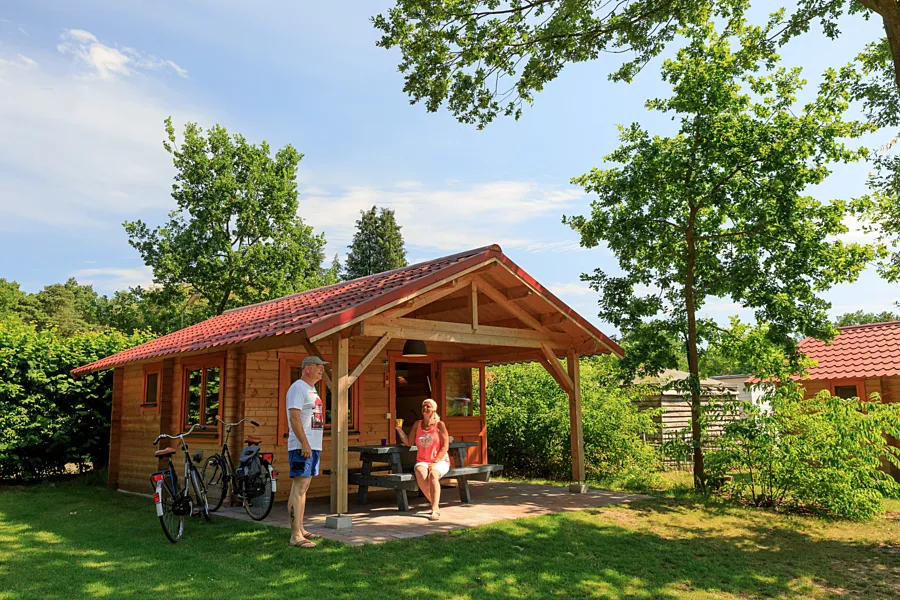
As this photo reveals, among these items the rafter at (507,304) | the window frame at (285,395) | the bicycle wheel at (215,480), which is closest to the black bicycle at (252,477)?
the bicycle wheel at (215,480)

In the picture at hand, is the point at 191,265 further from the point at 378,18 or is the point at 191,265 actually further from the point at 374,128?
the point at 378,18

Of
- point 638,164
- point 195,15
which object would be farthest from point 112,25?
point 638,164

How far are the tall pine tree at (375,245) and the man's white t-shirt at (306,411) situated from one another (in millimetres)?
37441

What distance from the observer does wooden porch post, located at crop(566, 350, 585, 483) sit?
10797 mm

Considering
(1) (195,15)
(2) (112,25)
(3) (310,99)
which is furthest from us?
(3) (310,99)

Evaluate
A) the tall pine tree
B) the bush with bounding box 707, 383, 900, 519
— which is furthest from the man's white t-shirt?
the tall pine tree

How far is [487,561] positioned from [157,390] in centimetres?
804

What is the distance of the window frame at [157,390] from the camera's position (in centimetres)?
1179

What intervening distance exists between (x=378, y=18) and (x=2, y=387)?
10.2m

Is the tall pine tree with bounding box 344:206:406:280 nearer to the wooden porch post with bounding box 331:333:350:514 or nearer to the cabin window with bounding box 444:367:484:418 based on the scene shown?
the cabin window with bounding box 444:367:484:418

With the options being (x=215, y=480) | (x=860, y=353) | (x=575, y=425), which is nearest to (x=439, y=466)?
(x=575, y=425)

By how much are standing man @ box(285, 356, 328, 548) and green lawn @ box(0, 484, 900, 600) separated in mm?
301

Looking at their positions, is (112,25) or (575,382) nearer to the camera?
(112,25)

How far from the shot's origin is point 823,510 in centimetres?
971
